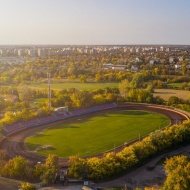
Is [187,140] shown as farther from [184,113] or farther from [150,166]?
[184,113]

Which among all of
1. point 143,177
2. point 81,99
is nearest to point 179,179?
point 143,177

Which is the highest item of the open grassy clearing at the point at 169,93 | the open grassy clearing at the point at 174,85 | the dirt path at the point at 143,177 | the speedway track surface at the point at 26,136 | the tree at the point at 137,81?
the tree at the point at 137,81

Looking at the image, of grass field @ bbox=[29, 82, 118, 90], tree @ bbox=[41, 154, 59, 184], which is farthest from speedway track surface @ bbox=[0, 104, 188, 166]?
grass field @ bbox=[29, 82, 118, 90]

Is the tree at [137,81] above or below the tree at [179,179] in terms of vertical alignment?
above

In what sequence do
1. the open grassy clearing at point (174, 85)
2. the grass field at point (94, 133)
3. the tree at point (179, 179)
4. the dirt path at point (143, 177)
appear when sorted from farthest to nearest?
1. the open grassy clearing at point (174, 85)
2. the grass field at point (94, 133)
3. the dirt path at point (143, 177)
4. the tree at point (179, 179)

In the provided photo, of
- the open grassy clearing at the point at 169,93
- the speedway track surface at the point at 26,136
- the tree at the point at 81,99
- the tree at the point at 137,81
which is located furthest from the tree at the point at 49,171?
the tree at the point at 137,81

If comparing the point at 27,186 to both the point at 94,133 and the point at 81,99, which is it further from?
the point at 81,99

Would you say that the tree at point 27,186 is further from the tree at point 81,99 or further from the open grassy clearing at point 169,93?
→ the open grassy clearing at point 169,93
